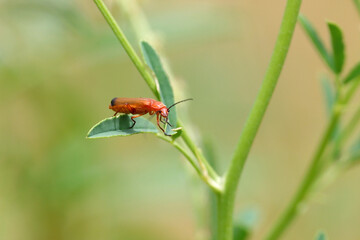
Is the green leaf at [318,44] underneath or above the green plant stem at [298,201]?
above

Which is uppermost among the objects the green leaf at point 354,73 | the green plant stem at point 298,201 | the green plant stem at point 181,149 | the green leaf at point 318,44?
the green plant stem at point 181,149

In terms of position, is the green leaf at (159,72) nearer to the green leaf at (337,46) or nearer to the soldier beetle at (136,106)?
the soldier beetle at (136,106)

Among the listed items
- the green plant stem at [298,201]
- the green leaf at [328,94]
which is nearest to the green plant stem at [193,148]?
the green plant stem at [298,201]

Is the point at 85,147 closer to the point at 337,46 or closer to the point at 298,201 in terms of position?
the point at 298,201

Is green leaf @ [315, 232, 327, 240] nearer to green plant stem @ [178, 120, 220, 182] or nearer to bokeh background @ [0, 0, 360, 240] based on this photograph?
green plant stem @ [178, 120, 220, 182]

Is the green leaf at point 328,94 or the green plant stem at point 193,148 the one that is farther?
the green leaf at point 328,94

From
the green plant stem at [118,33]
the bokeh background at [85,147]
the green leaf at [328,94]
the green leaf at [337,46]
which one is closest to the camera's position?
the green plant stem at [118,33]
